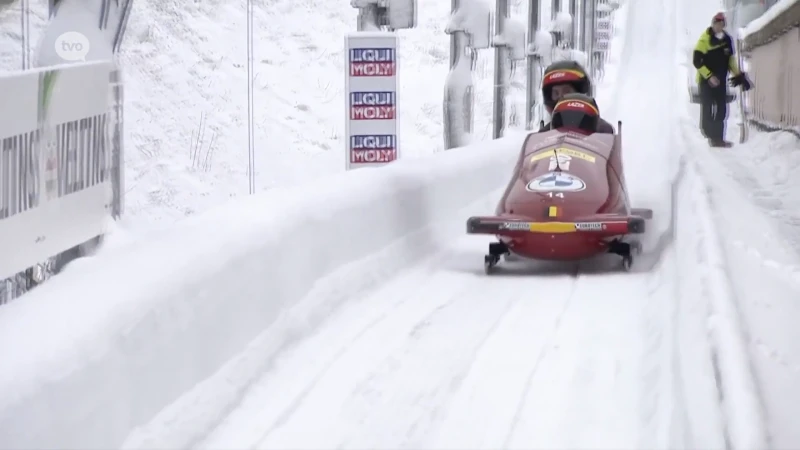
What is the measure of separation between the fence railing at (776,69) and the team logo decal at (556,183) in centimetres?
532

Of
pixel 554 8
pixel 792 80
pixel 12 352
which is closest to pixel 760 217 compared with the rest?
pixel 792 80

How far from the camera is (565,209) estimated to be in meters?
5.60

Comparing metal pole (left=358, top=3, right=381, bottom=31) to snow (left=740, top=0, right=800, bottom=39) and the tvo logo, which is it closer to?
the tvo logo

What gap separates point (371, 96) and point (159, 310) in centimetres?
494

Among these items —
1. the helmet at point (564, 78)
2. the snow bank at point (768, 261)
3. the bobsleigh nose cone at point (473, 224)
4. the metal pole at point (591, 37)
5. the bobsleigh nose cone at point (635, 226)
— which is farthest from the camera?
the metal pole at point (591, 37)

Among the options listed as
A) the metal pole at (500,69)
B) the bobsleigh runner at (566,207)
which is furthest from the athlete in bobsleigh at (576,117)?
the metal pole at (500,69)

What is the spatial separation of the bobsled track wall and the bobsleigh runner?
0.37 metres

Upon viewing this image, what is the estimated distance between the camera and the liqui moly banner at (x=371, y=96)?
776 cm

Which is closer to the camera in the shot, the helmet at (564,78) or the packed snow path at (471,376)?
the packed snow path at (471,376)

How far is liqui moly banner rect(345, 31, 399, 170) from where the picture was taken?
7762 mm

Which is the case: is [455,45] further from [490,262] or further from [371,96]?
[490,262]

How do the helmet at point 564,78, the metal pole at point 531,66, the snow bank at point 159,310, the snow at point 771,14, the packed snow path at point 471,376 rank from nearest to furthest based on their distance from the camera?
the snow bank at point 159,310
the packed snow path at point 471,376
the helmet at point 564,78
the snow at point 771,14
the metal pole at point 531,66

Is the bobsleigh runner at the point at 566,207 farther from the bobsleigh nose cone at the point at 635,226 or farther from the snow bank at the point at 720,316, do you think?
the snow bank at the point at 720,316

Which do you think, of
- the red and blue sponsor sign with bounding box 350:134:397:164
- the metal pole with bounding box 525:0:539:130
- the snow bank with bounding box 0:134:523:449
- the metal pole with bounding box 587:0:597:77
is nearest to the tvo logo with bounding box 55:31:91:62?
the snow bank with bounding box 0:134:523:449
